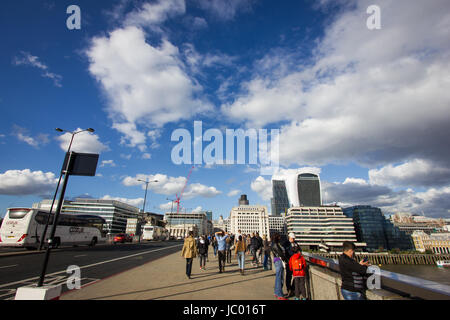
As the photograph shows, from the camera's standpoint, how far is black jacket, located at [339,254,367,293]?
348cm

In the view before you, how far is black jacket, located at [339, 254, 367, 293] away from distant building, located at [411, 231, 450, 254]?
15442 centimetres

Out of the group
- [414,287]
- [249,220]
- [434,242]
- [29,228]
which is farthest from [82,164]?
[249,220]

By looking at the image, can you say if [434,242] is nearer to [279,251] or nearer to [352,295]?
[279,251]

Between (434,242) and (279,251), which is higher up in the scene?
(279,251)

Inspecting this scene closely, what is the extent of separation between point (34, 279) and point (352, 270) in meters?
10.3

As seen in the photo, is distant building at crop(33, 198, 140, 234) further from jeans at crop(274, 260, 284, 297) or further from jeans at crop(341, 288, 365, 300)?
jeans at crop(341, 288, 365, 300)

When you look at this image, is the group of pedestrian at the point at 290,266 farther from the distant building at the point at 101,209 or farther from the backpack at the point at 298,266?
the distant building at the point at 101,209

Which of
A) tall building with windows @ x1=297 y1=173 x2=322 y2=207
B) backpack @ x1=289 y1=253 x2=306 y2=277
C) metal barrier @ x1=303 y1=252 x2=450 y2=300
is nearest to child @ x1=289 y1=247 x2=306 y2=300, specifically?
backpack @ x1=289 y1=253 x2=306 y2=277

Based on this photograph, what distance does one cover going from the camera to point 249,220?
568ft

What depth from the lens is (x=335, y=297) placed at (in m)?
4.14

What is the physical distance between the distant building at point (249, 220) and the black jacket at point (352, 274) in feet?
565

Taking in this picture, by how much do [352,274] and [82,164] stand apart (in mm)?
5909

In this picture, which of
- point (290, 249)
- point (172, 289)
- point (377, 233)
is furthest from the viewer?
point (377, 233)
